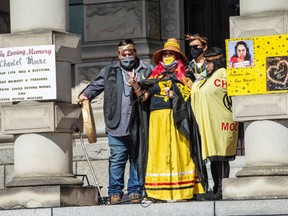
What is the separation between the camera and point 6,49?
58.9ft

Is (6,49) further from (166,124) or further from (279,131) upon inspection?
(279,131)

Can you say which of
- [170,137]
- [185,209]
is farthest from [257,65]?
[185,209]

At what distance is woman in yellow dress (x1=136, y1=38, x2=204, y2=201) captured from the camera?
57.2 feet

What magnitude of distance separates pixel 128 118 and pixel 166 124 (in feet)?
1.74

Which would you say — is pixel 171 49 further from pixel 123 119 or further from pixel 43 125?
pixel 43 125

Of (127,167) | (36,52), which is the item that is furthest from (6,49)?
(127,167)

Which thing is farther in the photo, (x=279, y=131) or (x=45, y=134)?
(x=45, y=134)

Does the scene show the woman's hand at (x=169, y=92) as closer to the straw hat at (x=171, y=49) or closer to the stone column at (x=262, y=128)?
the straw hat at (x=171, y=49)

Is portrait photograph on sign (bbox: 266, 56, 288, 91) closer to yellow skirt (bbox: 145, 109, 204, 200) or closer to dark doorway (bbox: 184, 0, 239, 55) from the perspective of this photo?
yellow skirt (bbox: 145, 109, 204, 200)

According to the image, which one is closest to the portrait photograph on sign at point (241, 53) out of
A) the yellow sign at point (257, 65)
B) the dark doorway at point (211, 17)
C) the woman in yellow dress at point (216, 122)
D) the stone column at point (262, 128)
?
the yellow sign at point (257, 65)

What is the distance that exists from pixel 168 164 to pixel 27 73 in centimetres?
190

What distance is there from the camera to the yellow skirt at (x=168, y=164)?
1741 centimetres

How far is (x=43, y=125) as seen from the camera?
17719mm

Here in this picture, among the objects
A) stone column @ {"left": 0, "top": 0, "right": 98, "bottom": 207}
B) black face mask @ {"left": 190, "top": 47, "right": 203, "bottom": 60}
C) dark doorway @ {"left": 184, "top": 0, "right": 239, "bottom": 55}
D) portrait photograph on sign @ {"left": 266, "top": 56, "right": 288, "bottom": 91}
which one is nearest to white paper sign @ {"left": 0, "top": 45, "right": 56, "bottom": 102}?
stone column @ {"left": 0, "top": 0, "right": 98, "bottom": 207}
